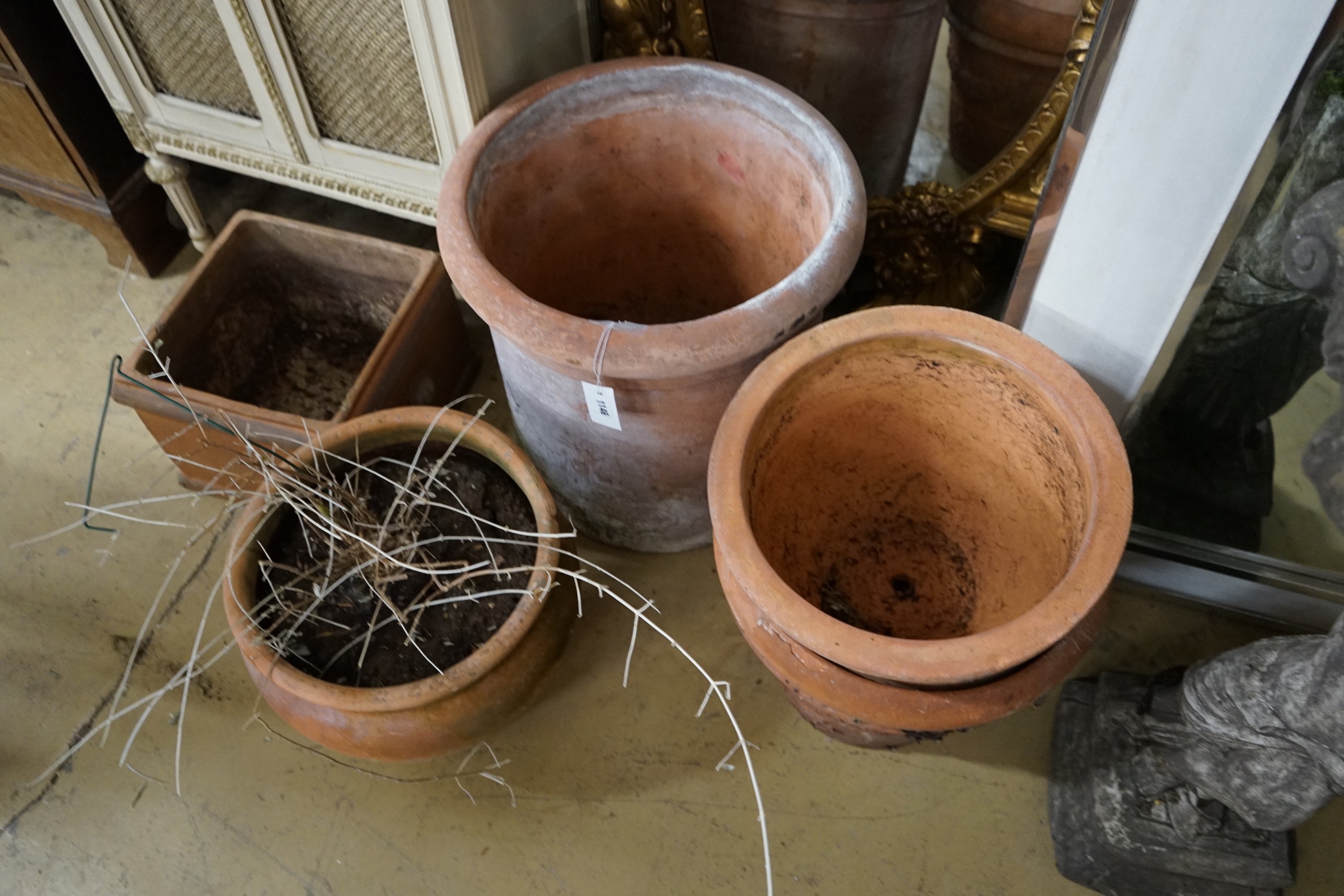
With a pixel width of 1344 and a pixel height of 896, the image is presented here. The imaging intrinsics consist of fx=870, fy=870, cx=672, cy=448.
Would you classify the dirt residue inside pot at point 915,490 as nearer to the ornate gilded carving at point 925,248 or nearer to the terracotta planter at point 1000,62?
the ornate gilded carving at point 925,248

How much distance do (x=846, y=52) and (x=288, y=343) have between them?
120 centimetres

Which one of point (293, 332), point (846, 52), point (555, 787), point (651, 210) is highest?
point (846, 52)

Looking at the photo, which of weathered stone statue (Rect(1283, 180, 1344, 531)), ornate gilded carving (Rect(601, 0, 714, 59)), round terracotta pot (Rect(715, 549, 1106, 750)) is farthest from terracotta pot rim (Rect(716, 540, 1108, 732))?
ornate gilded carving (Rect(601, 0, 714, 59))

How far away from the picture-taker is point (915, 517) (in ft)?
4.61

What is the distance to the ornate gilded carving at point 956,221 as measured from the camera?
1.58 m

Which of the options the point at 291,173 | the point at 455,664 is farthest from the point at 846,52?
the point at 455,664

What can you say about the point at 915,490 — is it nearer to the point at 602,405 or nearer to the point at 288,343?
the point at 602,405

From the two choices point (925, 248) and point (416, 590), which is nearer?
point (416, 590)

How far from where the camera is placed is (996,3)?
5.42ft

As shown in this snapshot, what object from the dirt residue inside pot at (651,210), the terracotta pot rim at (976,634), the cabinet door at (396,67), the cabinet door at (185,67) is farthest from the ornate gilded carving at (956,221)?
the cabinet door at (185,67)

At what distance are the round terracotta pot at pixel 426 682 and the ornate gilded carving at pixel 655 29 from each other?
30.7 inches

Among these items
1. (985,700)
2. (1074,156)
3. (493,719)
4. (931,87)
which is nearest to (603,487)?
(493,719)

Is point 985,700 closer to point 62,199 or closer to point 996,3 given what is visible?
point 996,3

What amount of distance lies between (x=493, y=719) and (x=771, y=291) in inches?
26.9
